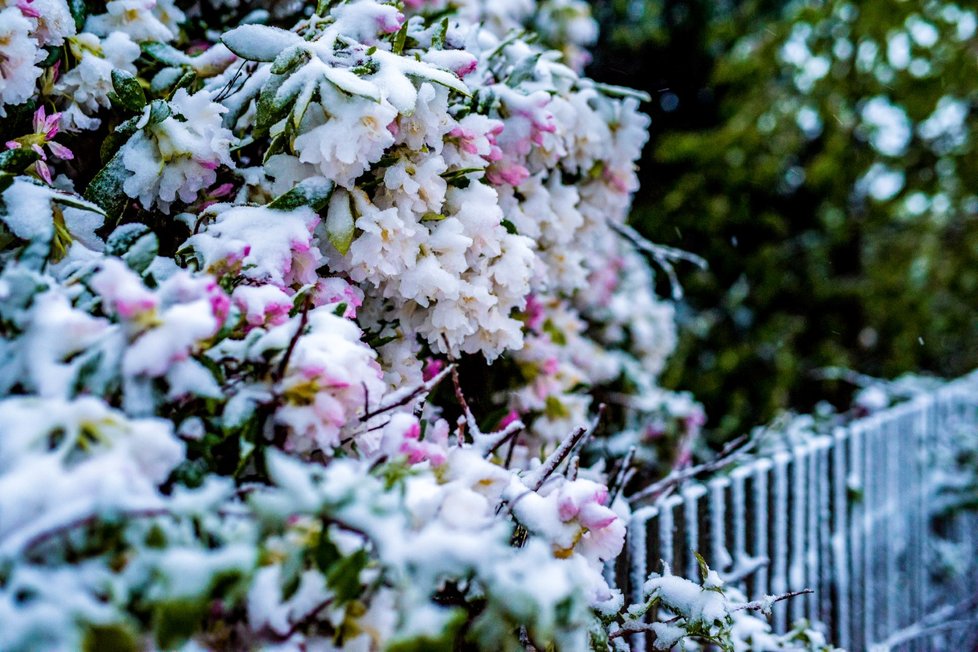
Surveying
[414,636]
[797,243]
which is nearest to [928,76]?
[797,243]

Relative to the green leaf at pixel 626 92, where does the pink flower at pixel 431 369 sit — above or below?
below

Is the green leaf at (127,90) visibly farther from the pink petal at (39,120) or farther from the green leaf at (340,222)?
the green leaf at (340,222)

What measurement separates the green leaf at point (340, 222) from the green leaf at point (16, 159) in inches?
16.2

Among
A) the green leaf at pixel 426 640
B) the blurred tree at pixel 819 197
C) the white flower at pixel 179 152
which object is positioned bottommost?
the green leaf at pixel 426 640

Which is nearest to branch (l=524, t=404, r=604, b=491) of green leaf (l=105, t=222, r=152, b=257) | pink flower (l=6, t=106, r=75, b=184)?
green leaf (l=105, t=222, r=152, b=257)

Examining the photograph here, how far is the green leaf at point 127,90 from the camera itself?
135cm

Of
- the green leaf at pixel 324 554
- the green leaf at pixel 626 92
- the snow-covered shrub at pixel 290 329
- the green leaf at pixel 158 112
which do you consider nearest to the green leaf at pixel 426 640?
the snow-covered shrub at pixel 290 329

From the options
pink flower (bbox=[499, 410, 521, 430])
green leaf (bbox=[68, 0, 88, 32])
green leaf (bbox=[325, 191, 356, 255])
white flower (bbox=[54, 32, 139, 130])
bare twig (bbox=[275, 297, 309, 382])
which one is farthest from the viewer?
pink flower (bbox=[499, 410, 521, 430])

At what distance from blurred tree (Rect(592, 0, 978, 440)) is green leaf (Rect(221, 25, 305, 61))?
3.21 m

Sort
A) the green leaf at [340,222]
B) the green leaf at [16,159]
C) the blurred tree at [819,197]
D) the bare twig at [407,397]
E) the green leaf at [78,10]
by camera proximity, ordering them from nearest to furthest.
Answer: the bare twig at [407,397] < the green leaf at [16,159] < the green leaf at [340,222] < the green leaf at [78,10] < the blurred tree at [819,197]

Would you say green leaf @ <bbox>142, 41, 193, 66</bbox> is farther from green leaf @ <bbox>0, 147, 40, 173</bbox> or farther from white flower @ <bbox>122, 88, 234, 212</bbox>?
green leaf @ <bbox>0, 147, 40, 173</bbox>

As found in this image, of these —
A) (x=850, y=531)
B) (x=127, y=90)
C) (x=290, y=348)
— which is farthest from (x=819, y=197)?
(x=290, y=348)

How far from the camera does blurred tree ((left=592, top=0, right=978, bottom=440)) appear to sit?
4500 mm

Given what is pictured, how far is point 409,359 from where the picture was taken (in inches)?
57.6
